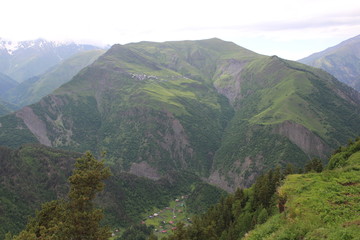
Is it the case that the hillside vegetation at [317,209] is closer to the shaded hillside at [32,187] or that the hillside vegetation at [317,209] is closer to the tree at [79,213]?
the tree at [79,213]

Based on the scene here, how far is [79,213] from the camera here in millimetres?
38844

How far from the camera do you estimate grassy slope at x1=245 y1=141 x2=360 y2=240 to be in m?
27.8

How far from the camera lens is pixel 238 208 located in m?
79.1

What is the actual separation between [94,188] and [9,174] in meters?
149

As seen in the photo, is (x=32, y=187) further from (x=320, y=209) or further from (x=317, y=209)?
(x=320, y=209)

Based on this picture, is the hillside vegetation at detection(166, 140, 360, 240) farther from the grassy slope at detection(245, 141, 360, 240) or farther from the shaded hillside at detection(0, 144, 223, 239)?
the shaded hillside at detection(0, 144, 223, 239)

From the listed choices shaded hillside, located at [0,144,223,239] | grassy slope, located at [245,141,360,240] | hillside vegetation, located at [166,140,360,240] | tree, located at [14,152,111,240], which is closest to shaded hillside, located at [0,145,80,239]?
shaded hillside, located at [0,144,223,239]

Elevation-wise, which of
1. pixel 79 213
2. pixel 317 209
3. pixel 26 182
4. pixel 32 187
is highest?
pixel 317 209

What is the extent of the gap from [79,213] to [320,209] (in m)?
31.3

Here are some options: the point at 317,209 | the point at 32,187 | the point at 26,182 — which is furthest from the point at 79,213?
the point at 26,182

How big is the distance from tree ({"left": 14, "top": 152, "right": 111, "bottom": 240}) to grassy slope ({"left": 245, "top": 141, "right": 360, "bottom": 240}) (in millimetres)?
21950

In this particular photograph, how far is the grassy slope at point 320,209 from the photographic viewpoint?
91.1ft

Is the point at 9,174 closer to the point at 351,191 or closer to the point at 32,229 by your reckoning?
the point at 32,229

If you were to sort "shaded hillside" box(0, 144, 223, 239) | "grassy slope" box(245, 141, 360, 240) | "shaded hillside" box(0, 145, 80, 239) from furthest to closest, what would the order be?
"shaded hillside" box(0, 144, 223, 239), "shaded hillside" box(0, 145, 80, 239), "grassy slope" box(245, 141, 360, 240)
